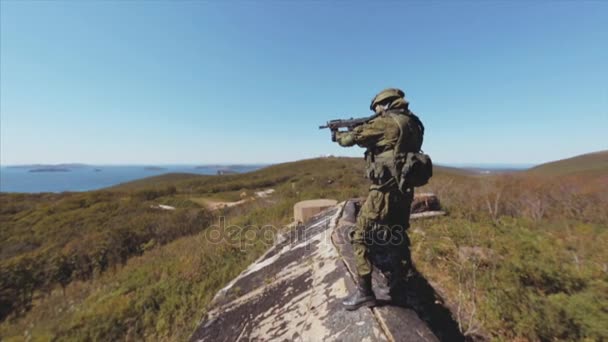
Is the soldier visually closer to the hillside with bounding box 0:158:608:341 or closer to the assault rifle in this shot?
the assault rifle

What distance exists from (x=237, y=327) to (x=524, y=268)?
428cm

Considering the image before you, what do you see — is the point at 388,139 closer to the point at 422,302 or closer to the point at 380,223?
the point at 380,223

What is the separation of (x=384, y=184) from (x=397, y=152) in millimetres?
373

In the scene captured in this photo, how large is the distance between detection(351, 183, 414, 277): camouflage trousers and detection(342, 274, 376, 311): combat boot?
3.2 inches

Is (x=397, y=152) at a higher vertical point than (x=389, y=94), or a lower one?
lower

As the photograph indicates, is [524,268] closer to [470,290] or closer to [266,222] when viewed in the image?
[470,290]

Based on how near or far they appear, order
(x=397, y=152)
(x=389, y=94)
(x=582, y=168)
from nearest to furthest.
Result: (x=397, y=152) → (x=389, y=94) → (x=582, y=168)

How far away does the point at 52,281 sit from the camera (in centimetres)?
746

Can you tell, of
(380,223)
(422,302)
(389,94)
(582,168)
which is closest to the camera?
(380,223)

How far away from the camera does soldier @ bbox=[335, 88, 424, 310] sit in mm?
2439

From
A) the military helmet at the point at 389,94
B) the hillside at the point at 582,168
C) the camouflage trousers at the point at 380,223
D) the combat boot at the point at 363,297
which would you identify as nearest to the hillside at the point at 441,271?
the camouflage trousers at the point at 380,223

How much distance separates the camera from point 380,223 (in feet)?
8.55

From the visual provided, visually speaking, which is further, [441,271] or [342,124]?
[441,271]

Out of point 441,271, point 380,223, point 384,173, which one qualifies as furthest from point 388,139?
point 441,271
